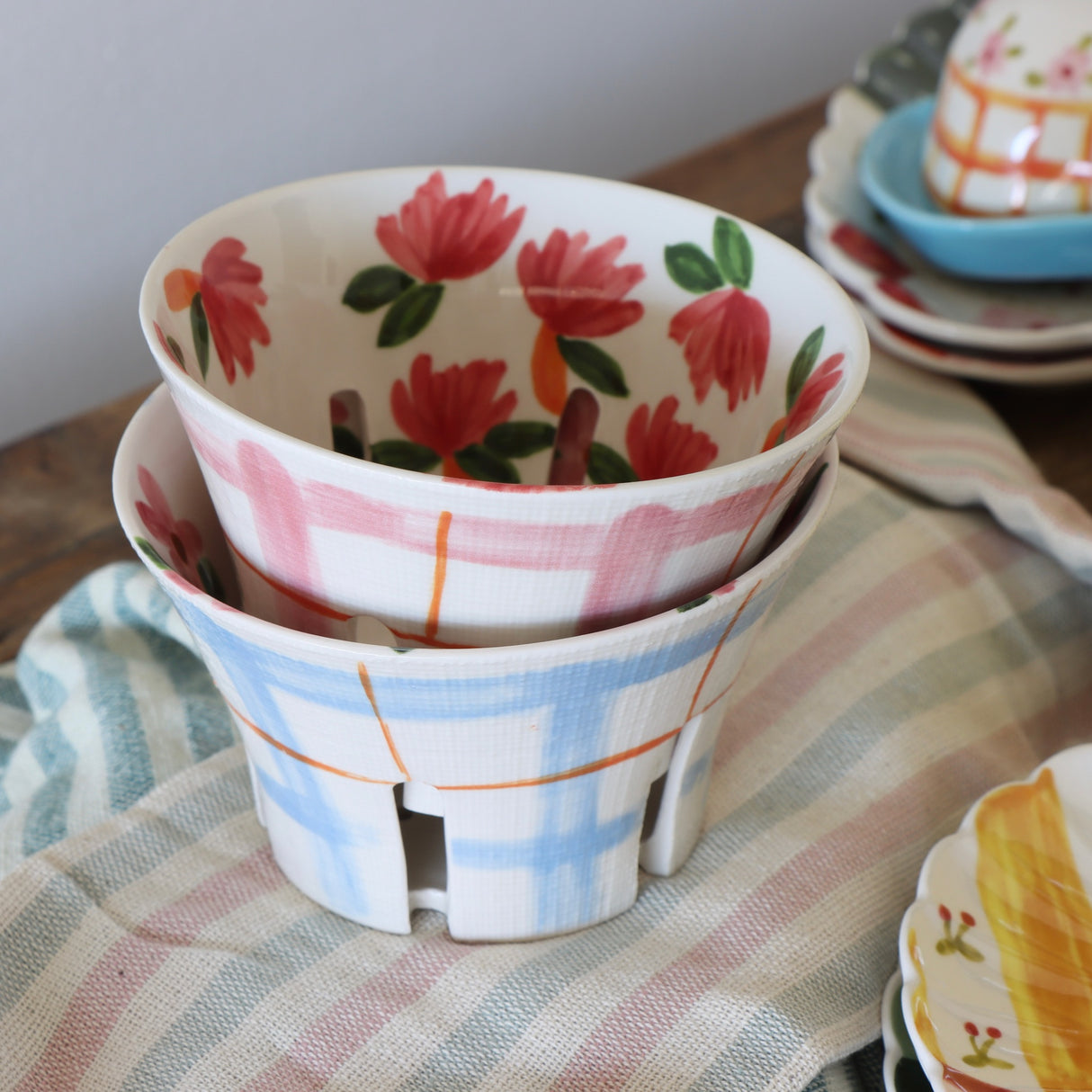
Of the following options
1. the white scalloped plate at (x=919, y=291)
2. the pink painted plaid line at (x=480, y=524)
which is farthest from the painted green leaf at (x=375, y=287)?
the white scalloped plate at (x=919, y=291)

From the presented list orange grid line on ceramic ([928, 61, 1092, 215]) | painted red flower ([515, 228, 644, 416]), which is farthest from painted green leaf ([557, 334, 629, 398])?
orange grid line on ceramic ([928, 61, 1092, 215])

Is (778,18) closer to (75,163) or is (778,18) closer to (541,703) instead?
(75,163)

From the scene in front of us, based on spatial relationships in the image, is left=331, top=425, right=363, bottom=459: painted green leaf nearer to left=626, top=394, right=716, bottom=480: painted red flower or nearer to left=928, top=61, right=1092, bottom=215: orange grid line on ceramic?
left=626, top=394, right=716, bottom=480: painted red flower

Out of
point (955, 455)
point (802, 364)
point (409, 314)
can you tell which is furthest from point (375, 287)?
point (955, 455)

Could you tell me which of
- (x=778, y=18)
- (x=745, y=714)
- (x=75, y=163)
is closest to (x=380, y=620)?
(x=745, y=714)

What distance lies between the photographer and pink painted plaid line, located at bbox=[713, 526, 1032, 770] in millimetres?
342

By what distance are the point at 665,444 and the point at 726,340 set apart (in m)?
0.04

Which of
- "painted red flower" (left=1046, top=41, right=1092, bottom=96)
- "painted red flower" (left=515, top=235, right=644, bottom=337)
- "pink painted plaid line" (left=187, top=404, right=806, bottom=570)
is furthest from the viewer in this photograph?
"painted red flower" (left=1046, top=41, right=1092, bottom=96)

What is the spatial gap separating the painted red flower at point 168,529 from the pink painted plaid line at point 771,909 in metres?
0.14

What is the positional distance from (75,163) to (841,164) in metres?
0.31

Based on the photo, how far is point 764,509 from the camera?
217 millimetres

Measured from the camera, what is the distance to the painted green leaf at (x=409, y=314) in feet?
1.02

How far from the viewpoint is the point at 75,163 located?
44cm

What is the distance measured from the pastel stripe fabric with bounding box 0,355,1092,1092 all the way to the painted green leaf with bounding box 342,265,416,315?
123 millimetres
